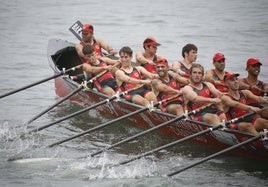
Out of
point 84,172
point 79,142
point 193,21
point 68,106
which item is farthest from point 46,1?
point 84,172

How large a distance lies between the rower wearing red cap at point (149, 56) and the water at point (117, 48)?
1507 mm

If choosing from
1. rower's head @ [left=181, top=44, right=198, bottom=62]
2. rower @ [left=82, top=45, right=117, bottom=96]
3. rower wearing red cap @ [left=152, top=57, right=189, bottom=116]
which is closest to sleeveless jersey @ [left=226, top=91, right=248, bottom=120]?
rower wearing red cap @ [left=152, top=57, right=189, bottom=116]

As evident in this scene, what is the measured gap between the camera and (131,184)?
442 inches

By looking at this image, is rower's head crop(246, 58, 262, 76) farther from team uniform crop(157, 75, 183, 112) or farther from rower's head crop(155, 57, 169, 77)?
rower's head crop(155, 57, 169, 77)

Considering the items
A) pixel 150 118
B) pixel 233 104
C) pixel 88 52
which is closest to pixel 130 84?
pixel 150 118

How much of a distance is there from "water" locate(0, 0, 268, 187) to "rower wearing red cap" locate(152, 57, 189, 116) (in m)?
0.97

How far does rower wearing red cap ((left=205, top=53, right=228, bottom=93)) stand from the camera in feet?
41.4

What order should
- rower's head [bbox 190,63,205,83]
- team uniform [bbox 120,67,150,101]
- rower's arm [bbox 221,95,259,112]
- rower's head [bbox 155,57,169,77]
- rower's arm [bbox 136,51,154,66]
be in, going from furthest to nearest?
1. rower's arm [bbox 136,51,154,66]
2. team uniform [bbox 120,67,150,101]
3. rower's head [bbox 155,57,169,77]
4. rower's head [bbox 190,63,205,83]
5. rower's arm [bbox 221,95,259,112]

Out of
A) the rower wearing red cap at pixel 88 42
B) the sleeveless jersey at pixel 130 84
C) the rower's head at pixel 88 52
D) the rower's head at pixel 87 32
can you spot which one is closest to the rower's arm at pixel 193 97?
the sleeveless jersey at pixel 130 84

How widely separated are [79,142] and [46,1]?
18.8 meters

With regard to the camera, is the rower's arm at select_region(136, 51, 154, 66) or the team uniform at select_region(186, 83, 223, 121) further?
the rower's arm at select_region(136, 51, 154, 66)

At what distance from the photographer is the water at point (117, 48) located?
11.6 metres

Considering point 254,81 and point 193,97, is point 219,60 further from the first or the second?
point 193,97

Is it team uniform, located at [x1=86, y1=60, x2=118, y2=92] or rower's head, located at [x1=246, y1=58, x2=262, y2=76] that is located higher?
rower's head, located at [x1=246, y1=58, x2=262, y2=76]
